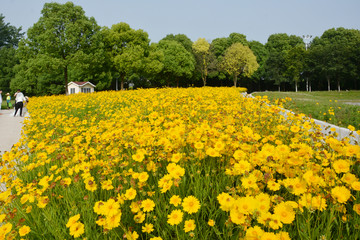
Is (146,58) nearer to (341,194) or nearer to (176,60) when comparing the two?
(176,60)

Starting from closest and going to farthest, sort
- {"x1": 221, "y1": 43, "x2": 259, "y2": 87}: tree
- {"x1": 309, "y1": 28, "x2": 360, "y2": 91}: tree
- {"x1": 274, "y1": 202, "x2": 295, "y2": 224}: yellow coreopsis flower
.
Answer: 1. {"x1": 274, "y1": 202, "x2": 295, "y2": 224}: yellow coreopsis flower
2. {"x1": 309, "y1": 28, "x2": 360, "y2": 91}: tree
3. {"x1": 221, "y1": 43, "x2": 259, "y2": 87}: tree

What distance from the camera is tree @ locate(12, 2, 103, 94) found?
75.5 feet

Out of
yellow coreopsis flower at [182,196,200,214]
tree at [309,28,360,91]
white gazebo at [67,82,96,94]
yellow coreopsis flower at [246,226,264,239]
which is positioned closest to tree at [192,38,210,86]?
tree at [309,28,360,91]

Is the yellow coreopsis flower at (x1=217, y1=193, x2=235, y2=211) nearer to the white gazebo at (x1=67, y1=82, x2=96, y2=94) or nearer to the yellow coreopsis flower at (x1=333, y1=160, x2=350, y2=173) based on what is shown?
the yellow coreopsis flower at (x1=333, y1=160, x2=350, y2=173)

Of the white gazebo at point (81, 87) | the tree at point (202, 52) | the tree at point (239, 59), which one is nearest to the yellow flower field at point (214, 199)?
the tree at point (239, 59)

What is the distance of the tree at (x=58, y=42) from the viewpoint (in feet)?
75.5

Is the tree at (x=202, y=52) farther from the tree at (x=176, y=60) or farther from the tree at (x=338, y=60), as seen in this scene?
the tree at (x=338, y=60)

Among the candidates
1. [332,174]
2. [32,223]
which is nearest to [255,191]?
[332,174]

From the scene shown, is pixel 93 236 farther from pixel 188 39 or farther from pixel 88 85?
pixel 188 39

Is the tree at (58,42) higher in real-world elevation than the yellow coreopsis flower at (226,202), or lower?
higher

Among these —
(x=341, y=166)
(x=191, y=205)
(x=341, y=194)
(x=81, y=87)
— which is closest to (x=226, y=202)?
(x=191, y=205)

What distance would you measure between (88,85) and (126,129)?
39.1 metres

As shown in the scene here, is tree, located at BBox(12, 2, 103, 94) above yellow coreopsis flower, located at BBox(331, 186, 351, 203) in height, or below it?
above

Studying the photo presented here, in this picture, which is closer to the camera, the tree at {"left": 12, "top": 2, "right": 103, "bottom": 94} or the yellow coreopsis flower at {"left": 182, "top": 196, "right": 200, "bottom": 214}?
the yellow coreopsis flower at {"left": 182, "top": 196, "right": 200, "bottom": 214}
